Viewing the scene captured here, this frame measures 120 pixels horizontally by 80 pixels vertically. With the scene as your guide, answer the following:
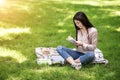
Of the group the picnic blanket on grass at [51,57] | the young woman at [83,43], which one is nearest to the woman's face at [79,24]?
the young woman at [83,43]

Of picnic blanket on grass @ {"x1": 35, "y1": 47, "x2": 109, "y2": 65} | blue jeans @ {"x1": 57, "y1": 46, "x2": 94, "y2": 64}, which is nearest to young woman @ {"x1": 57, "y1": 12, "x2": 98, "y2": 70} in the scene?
blue jeans @ {"x1": 57, "y1": 46, "x2": 94, "y2": 64}

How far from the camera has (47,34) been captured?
1334 cm

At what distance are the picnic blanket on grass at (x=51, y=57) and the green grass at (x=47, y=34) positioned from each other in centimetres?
19

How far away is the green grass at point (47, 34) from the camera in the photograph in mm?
8914

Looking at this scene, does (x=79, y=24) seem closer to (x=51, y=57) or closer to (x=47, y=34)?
(x=51, y=57)

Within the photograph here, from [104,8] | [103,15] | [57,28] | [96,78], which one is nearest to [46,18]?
[57,28]

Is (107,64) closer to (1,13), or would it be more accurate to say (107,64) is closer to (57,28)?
(57,28)

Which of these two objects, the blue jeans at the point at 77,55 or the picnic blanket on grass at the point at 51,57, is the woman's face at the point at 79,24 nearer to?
the blue jeans at the point at 77,55

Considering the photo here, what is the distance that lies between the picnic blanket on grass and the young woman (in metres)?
0.24

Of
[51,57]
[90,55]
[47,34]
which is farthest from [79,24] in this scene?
[47,34]

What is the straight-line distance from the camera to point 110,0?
23.4 meters

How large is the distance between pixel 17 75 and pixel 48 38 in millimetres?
4195

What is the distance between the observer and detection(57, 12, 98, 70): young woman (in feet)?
29.9

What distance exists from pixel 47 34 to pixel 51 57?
349 cm
